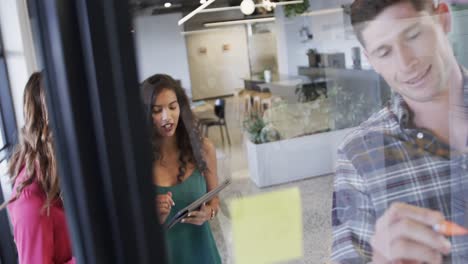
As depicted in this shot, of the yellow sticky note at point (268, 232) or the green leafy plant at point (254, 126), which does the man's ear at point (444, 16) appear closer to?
the yellow sticky note at point (268, 232)

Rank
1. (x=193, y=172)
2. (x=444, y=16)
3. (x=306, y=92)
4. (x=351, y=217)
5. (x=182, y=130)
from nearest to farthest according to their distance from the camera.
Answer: (x=444, y=16) < (x=351, y=217) < (x=182, y=130) < (x=193, y=172) < (x=306, y=92)

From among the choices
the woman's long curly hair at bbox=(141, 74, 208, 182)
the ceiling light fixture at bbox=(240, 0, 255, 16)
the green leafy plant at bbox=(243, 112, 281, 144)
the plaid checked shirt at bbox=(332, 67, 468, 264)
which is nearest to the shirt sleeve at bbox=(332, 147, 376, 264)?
the plaid checked shirt at bbox=(332, 67, 468, 264)

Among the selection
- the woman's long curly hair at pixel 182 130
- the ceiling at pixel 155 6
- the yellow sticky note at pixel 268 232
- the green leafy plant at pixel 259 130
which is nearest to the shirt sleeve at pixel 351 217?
the yellow sticky note at pixel 268 232

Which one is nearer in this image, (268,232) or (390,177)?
(390,177)

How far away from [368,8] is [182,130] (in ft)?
1.59

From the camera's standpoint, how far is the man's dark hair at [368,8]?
2.44 ft

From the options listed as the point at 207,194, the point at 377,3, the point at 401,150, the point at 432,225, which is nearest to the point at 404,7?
the point at 377,3

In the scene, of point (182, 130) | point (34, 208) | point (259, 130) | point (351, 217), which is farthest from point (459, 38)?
point (259, 130)

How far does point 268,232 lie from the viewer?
45.4 inches

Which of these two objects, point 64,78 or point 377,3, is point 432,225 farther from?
point 64,78

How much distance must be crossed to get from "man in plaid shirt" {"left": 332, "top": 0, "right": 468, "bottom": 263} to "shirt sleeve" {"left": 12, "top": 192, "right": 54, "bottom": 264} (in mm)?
765

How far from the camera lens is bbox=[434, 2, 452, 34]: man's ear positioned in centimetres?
74

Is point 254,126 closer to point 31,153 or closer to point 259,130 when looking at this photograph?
point 259,130

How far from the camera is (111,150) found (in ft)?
1.10
